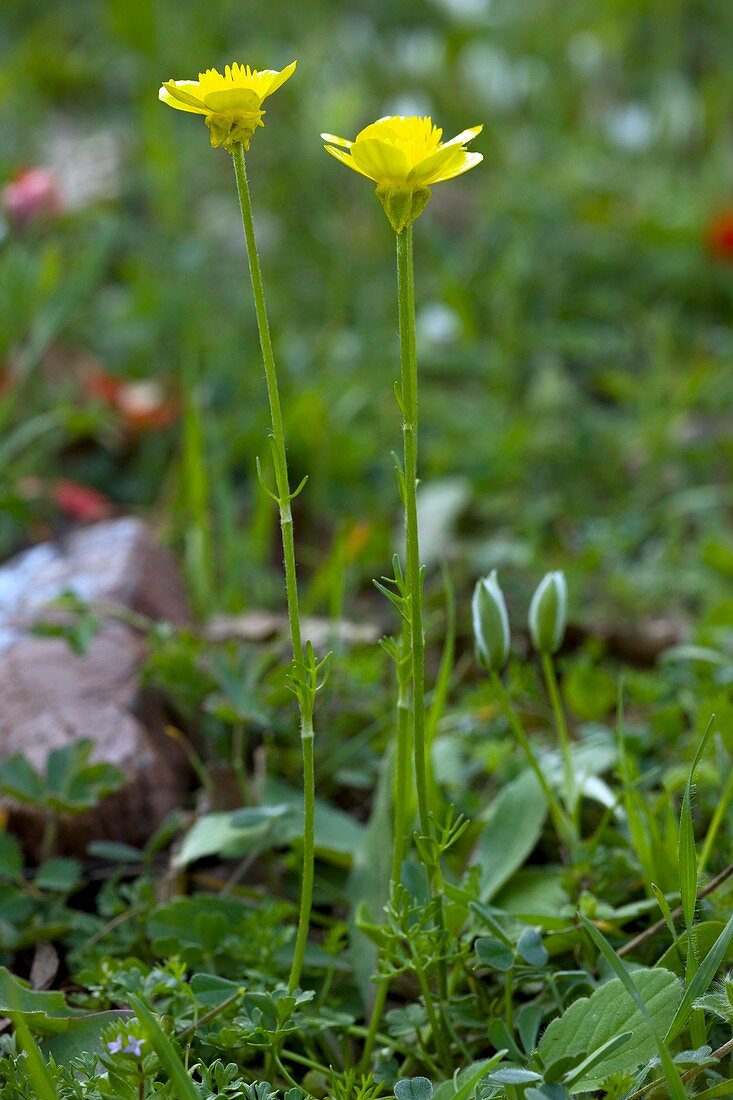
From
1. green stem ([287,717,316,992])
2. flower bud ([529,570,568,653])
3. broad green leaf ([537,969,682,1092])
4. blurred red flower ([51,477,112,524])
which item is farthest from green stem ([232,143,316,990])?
blurred red flower ([51,477,112,524])

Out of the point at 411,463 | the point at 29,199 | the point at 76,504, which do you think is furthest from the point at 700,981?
the point at 29,199

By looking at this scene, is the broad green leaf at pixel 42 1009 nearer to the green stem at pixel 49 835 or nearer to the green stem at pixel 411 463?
the green stem at pixel 49 835

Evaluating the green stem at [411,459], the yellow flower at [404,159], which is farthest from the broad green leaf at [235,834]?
the yellow flower at [404,159]

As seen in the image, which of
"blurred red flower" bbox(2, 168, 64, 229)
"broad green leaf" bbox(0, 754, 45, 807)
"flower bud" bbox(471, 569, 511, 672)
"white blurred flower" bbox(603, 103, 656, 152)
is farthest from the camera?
"white blurred flower" bbox(603, 103, 656, 152)

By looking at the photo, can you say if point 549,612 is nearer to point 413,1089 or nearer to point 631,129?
point 413,1089

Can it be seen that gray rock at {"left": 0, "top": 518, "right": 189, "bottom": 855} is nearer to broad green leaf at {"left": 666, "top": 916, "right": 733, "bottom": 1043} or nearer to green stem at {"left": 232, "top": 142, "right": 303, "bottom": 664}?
green stem at {"left": 232, "top": 142, "right": 303, "bottom": 664}

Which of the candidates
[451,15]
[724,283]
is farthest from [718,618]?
[451,15]

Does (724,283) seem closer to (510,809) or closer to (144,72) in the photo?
(144,72)
